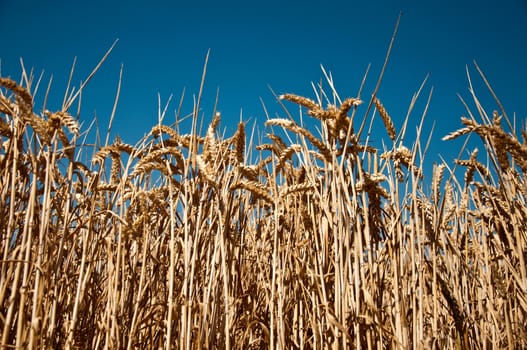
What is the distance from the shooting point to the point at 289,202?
198 centimetres

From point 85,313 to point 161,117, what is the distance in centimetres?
82

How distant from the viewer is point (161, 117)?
5.27 ft

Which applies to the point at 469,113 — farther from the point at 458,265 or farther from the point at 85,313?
the point at 85,313

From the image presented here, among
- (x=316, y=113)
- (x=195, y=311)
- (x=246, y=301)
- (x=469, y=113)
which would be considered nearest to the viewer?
(x=195, y=311)

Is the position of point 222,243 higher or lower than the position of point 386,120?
lower

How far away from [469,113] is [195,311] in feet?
4.10

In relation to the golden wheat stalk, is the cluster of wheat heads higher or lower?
lower

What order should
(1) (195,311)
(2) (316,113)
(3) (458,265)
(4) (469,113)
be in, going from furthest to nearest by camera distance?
1. (3) (458,265)
2. (4) (469,113)
3. (2) (316,113)
4. (1) (195,311)

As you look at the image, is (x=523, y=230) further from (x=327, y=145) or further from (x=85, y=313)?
(x=85, y=313)

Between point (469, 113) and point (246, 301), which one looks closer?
point (469, 113)

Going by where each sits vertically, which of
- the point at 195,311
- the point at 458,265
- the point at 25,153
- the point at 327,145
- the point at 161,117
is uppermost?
the point at 161,117

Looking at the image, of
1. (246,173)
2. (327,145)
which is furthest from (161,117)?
(327,145)

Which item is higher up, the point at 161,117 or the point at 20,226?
the point at 161,117

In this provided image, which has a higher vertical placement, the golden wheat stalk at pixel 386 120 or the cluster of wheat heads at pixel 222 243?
the golden wheat stalk at pixel 386 120
